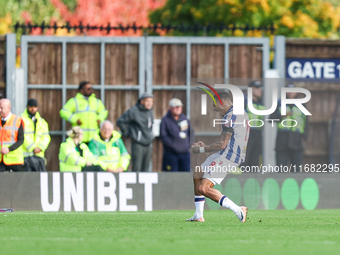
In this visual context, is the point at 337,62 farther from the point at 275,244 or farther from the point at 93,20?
the point at 93,20

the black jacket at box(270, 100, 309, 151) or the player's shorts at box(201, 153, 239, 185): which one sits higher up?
the black jacket at box(270, 100, 309, 151)

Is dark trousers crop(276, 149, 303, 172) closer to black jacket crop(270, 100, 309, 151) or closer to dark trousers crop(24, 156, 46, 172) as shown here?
black jacket crop(270, 100, 309, 151)

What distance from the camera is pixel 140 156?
47.0ft

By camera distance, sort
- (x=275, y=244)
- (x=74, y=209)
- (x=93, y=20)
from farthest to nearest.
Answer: (x=93, y=20) → (x=74, y=209) → (x=275, y=244)

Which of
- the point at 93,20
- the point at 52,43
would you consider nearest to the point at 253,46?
the point at 52,43

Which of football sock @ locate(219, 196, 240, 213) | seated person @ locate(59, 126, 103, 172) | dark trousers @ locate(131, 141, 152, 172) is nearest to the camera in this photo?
football sock @ locate(219, 196, 240, 213)

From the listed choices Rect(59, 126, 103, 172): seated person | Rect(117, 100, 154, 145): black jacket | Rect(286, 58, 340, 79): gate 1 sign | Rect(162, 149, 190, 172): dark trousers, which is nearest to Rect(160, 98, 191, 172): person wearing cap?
Rect(162, 149, 190, 172): dark trousers

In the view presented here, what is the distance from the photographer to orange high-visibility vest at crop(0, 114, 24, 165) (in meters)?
13.0

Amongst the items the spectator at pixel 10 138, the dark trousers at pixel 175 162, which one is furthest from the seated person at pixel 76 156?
the dark trousers at pixel 175 162

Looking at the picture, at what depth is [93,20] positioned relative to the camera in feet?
157

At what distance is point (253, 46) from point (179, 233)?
8.44 m

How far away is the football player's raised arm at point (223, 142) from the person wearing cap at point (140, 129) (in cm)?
455

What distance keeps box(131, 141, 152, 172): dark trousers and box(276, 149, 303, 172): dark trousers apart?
249 cm

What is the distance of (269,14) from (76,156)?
20.5 m
